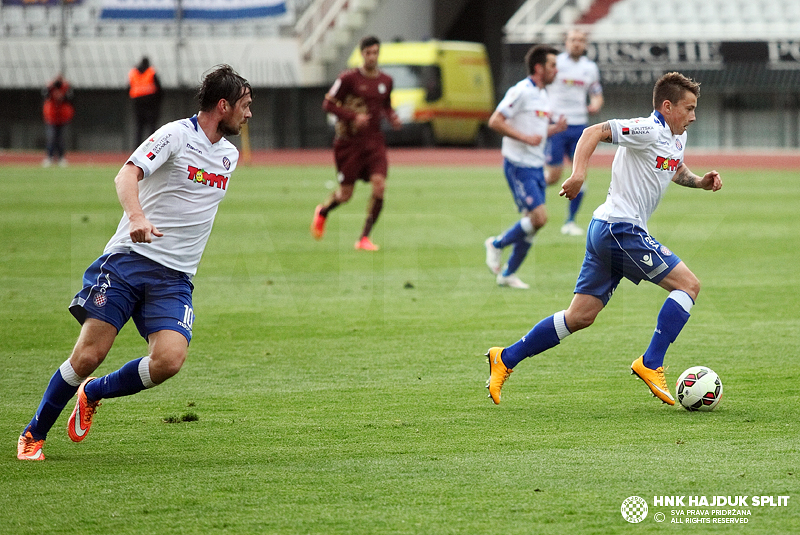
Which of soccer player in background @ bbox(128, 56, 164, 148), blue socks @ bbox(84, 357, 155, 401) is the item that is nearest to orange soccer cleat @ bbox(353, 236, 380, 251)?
blue socks @ bbox(84, 357, 155, 401)

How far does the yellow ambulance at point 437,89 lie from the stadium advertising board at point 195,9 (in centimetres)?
637

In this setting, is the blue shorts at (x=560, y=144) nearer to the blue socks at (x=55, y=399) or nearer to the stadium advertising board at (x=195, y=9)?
the blue socks at (x=55, y=399)

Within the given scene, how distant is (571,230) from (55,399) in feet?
33.6

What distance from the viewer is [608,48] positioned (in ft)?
106

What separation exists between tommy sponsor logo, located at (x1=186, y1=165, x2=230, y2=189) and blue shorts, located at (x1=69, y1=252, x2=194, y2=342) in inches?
18.0

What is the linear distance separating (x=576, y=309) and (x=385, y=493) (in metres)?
2.10

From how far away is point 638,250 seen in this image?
606 cm

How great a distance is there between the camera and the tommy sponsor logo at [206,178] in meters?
5.27

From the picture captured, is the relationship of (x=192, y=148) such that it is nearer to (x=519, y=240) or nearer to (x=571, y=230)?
(x=519, y=240)

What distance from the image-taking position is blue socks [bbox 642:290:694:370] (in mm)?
6008

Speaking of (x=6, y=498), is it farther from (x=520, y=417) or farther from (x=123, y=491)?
(x=520, y=417)

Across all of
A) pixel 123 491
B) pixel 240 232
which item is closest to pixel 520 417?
pixel 123 491

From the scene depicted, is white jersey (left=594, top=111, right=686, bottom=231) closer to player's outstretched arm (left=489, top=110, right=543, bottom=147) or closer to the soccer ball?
the soccer ball

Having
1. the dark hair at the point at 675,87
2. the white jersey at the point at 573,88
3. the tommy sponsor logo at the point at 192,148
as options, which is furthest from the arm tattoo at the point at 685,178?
the white jersey at the point at 573,88
